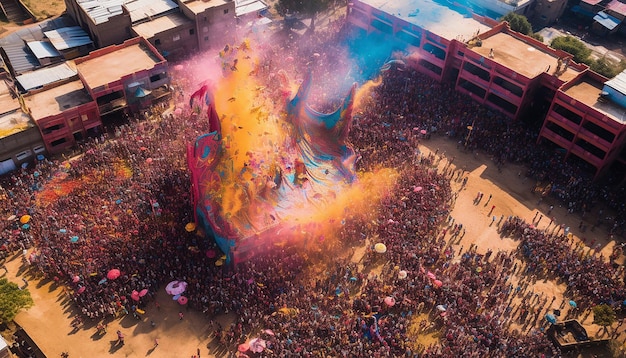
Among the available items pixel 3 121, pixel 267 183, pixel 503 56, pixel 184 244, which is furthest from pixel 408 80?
pixel 3 121

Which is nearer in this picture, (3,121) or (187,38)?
(3,121)

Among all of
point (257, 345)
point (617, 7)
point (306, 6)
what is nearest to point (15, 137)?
point (257, 345)

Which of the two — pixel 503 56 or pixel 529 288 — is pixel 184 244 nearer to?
pixel 529 288

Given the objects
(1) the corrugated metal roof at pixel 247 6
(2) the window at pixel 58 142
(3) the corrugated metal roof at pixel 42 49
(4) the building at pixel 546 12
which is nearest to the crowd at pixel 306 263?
(2) the window at pixel 58 142

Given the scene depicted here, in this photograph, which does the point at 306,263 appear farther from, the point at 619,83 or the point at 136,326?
the point at 619,83

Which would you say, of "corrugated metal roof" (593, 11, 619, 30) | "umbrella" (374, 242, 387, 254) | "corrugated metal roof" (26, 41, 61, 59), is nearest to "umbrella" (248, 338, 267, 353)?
"umbrella" (374, 242, 387, 254)

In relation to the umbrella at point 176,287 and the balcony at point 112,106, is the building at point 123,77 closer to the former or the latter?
the balcony at point 112,106

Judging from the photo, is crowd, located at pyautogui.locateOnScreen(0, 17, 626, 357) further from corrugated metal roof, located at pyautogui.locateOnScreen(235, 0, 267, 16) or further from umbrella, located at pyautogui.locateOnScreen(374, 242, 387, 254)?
corrugated metal roof, located at pyautogui.locateOnScreen(235, 0, 267, 16)
